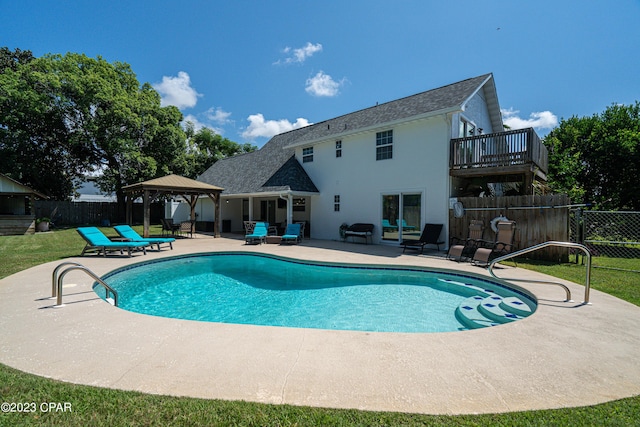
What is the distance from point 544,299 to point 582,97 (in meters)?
26.9

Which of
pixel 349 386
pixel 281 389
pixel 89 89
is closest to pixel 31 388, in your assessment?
pixel 281 389

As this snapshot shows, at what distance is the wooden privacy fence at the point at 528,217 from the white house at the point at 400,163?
2.64ft

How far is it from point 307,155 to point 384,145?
17.6 ft

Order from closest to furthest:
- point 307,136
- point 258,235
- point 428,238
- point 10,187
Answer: point 428,238, point 258,235, point 307,136, point 10,187

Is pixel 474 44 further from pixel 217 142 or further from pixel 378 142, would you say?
pixel 217 142

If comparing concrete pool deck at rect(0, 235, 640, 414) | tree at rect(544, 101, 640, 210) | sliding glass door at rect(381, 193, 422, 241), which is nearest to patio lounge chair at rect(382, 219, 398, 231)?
sliding glass door at rect(381, 193, 422, 241)

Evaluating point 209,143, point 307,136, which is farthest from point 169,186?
point 209,143

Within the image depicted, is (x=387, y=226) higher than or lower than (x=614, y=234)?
higher

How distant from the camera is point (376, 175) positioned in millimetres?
13820

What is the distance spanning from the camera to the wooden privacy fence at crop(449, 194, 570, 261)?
9469 millimetres

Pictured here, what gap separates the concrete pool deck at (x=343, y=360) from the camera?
257cm

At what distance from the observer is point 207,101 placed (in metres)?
28.3

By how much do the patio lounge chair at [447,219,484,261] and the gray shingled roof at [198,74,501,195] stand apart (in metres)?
4.36

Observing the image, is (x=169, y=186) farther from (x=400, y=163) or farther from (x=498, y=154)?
(x=498, y=154)
